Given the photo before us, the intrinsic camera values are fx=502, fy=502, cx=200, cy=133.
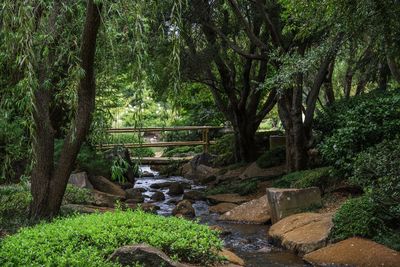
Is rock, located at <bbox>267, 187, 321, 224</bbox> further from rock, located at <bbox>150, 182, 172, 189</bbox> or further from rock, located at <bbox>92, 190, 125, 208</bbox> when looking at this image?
rock, located at <bbox>150, 182, 172, 189</bbox>

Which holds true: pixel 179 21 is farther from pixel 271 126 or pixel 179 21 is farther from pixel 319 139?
pixel 271 126

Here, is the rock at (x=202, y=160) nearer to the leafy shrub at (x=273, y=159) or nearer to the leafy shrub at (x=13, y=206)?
the leafy shrub at (x=273, y=159)

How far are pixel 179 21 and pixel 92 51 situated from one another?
152cm

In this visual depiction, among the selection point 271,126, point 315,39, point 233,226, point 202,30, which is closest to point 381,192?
point 233,226

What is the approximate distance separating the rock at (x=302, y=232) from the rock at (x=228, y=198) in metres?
3.22

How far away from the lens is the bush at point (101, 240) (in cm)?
407

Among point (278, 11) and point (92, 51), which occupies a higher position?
point (278, 11)

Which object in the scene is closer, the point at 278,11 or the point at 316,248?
the point at 316,248

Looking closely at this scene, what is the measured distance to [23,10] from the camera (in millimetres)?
3988

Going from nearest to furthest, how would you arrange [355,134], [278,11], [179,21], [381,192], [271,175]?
[179,21] → [381,192] → [355,134] → [278,11] → [271,175]

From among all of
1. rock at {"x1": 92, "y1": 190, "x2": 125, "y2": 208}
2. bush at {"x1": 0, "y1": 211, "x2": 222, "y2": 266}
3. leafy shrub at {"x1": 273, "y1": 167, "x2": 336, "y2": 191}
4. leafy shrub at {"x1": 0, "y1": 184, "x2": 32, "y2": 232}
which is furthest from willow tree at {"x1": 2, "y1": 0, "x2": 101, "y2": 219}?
leafy shrub at {"x1": 273, "y1": 167, "x2": 336, "y2": 191}

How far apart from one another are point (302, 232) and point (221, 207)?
12.0ft

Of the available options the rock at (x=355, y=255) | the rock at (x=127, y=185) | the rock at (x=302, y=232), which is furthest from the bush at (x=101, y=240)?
the rock at (x=127, y=185)

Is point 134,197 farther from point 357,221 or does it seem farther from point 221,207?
point 357,221
